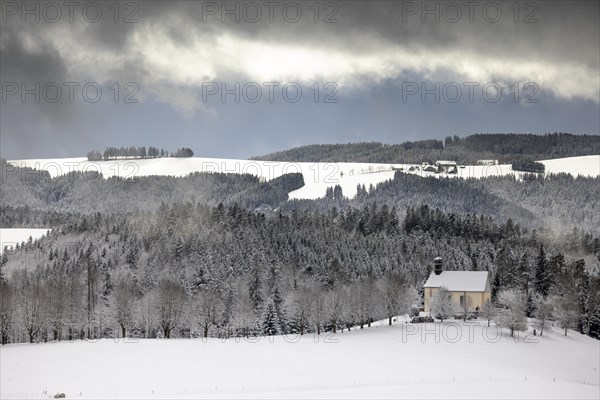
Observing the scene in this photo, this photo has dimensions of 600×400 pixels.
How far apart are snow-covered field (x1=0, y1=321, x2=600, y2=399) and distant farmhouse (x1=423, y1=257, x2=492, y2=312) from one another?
18.8m

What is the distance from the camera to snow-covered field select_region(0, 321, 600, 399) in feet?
241

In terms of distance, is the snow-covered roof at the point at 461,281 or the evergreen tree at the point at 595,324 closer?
the evergreen tree at the point at 595,324

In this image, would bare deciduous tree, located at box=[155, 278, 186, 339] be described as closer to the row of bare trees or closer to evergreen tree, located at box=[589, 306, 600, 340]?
the row of bare trees

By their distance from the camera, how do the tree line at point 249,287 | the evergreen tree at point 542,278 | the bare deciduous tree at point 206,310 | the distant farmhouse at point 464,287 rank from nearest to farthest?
the tree line at point 249,287
the bare deciduous tree at point 206,310
the distant farmhouse at point 464,287
the evergreen tree at point 542,278

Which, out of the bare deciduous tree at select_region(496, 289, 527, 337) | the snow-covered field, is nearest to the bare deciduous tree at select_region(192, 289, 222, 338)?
the snow-covered field

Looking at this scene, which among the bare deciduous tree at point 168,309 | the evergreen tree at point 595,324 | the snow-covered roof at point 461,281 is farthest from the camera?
the snow-covered roof at point 461,281

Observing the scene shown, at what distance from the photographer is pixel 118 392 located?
73312 millimetres

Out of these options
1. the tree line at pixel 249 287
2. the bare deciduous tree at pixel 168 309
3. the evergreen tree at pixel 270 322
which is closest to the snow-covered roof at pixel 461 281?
the tree line at pixel 249 287

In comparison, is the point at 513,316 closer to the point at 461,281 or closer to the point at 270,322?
the point at 461,281

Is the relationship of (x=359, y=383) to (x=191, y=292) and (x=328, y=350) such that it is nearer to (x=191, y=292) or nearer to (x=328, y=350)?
(x=328, y=350)

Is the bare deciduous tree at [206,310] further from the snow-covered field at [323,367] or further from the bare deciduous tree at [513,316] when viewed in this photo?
the bare deciduous tree at [513,316]

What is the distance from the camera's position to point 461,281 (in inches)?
5384

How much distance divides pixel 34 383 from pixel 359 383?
34.7 meters

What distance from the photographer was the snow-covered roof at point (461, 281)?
135 meters
